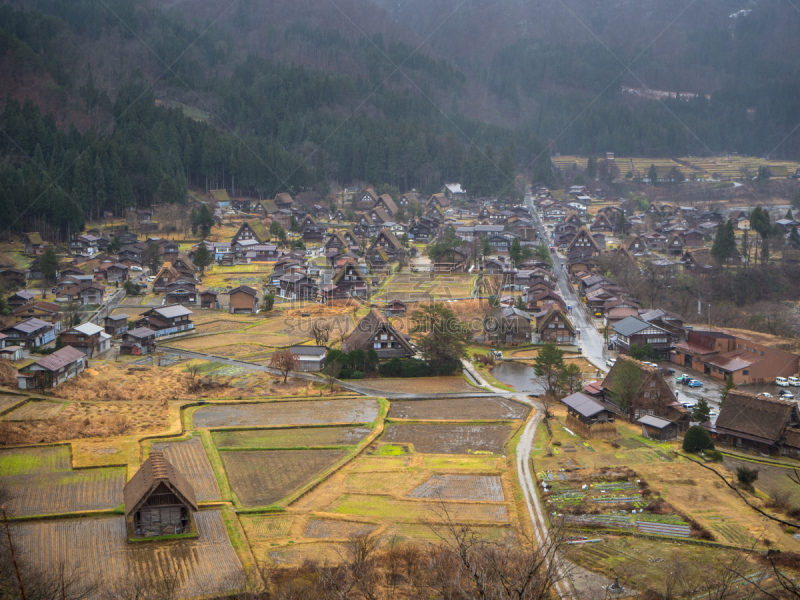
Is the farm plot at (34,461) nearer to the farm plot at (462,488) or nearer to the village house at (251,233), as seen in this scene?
the farm plot at (462,488)

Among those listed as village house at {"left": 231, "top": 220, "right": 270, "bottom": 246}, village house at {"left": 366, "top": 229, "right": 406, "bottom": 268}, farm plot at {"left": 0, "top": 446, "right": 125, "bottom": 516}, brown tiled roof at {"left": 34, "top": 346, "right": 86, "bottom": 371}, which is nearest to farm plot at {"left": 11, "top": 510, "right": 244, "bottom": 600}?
farm plot at {"left": 0, "top": 446, "right": 125, "bottom": 516}

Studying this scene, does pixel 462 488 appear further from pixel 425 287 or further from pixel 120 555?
pixel 425 287

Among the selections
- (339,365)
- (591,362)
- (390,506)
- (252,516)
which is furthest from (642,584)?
(591,362)

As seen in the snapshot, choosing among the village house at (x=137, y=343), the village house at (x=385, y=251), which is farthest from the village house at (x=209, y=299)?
the village house at (x=385, y=251)

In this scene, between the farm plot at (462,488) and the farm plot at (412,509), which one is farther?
the farm plot at (462,488)

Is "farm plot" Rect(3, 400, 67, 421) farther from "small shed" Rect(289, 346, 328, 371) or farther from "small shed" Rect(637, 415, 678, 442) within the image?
"small shed" Rect(637, 415, 678, 442)

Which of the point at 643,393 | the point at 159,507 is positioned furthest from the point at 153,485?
the point at 643,393
